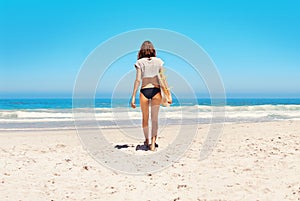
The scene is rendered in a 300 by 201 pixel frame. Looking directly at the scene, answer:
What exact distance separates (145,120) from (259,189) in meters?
2.84

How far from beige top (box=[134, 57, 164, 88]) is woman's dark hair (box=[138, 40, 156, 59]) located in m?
0.11

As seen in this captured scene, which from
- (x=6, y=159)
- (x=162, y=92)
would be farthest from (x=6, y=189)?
(x=162, y=92)

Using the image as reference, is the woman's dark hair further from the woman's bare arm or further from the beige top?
the woman's bare arm

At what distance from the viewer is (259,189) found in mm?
3771

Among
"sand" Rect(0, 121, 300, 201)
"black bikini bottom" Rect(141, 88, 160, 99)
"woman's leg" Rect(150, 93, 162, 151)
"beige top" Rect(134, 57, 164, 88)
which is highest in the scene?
"beige top" Rect(134, 57, 164, 88)

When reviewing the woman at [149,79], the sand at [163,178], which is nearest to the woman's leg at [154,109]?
the woman at [149,79]

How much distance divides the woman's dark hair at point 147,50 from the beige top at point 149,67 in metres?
0.11

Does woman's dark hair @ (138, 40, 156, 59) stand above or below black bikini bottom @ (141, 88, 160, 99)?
above

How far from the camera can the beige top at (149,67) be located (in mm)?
5875

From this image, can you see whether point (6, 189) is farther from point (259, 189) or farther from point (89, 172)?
point (259, 189)

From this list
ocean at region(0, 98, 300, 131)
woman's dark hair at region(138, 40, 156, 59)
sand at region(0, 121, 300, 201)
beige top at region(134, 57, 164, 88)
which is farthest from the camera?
ocean at region(0, 98, 300, 131)

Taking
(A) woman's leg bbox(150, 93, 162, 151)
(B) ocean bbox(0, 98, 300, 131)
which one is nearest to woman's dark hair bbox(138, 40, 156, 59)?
(A) woman's leg bbox(150, 93, 162, 151)

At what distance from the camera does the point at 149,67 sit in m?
5.87

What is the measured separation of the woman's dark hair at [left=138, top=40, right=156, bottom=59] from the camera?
5980mm
